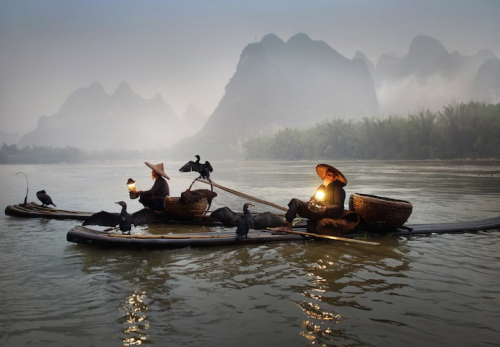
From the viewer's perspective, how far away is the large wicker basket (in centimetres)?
587

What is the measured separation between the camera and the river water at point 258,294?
→ 3.03 meters

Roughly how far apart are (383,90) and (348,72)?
19049 mm

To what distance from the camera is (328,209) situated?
5.81 m

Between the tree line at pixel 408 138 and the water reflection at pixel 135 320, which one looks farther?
the tree line at pixel 408 138

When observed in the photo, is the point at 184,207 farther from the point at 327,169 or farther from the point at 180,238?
the point at 327,169

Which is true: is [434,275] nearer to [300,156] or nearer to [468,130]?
[468,130]

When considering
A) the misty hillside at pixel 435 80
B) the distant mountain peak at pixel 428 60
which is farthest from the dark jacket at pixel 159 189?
the distant mountain peak at pixel 428 60

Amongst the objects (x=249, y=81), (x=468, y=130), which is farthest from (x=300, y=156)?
(x=249, y=81)

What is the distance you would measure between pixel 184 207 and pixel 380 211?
3.75 meters

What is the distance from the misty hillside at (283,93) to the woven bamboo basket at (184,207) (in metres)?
118

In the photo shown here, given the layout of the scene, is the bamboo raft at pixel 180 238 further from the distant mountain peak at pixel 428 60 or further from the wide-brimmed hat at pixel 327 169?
the distant mountain peak at pixel 428 60

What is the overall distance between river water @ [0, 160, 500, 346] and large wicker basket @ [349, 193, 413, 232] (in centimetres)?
27

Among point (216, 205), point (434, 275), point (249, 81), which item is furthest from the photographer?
point (249, 81)

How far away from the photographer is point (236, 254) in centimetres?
539
